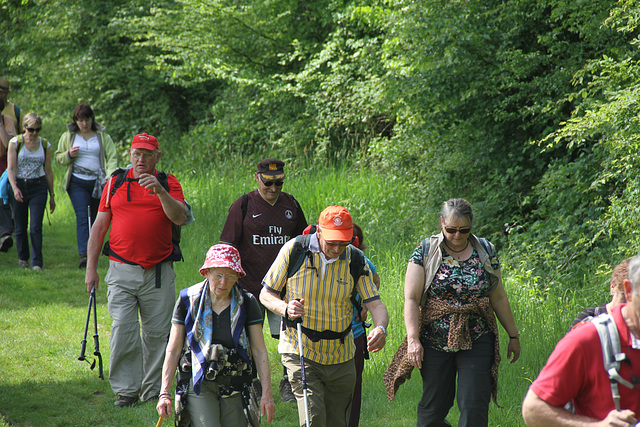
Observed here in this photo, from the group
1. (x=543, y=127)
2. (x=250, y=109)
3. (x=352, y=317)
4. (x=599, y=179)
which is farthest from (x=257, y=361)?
(x=250, y=109)

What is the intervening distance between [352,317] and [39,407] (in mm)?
3008

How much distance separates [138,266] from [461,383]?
2854mm

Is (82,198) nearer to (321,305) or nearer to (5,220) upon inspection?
(5,220)

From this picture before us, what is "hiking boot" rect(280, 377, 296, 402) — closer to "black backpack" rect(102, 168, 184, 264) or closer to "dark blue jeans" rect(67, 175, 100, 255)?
"black backpack" rect(102, 168, 184, 264)

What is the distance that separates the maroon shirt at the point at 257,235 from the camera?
6.08 metres

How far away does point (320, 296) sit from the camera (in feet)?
15.2

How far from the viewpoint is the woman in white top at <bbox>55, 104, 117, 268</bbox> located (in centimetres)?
940

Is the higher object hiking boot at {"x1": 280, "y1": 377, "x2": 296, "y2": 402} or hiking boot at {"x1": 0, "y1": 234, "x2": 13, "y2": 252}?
hiking boot at {"x1": 0, "y1": 234, "x2": 13, "y2": 252}

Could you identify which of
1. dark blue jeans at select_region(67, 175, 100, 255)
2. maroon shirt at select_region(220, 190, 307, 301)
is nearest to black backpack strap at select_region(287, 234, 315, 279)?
maroon shirt at select_region(220, 190, 307, 301)

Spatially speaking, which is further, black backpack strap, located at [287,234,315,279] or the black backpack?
the black backpack

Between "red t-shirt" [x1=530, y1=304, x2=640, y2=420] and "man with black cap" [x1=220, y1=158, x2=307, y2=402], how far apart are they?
11.9ft

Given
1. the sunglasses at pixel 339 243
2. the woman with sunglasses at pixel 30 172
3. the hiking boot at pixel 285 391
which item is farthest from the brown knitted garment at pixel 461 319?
the woman with sunglasses at pixel 30 172

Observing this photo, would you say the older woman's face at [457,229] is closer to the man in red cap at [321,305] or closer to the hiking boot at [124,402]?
the man in red cap at [321,305]

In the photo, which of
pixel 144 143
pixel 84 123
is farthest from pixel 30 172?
pixel 144 143
